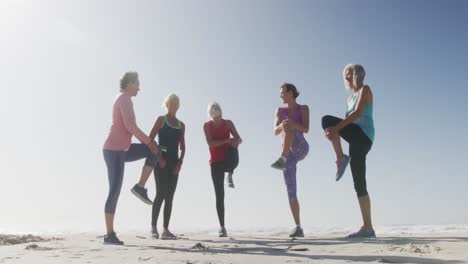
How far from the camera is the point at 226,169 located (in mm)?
7426

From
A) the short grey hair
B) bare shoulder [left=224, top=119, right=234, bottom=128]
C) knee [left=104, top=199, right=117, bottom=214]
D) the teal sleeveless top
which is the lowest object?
knee [left=104, top=199, right=117, bottom=214]

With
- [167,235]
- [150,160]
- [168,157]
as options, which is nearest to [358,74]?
[150,160]

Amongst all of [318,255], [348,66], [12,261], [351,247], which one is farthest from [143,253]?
[348,66]

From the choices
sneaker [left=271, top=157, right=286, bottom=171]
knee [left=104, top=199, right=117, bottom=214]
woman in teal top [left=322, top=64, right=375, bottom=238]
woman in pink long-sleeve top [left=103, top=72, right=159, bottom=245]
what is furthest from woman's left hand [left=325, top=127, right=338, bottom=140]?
knee [left=104, top=199, right=117, bottom=214]

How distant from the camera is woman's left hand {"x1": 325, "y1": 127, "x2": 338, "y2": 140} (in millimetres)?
5750

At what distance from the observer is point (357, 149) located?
5.73 metres

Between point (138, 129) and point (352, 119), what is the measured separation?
302cm

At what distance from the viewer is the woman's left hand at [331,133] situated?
5.75 meters

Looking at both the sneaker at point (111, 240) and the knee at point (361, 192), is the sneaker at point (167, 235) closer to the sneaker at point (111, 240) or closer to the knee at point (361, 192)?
the sneaker at point (111, 240)

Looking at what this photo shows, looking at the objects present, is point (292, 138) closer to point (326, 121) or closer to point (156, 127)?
point (326, 121)

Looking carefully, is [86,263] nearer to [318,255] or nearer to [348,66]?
A: [318,255]

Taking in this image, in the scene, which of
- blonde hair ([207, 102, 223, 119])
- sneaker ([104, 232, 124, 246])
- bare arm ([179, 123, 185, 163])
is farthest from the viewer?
blonde hair ([207, 102, 223, 119])

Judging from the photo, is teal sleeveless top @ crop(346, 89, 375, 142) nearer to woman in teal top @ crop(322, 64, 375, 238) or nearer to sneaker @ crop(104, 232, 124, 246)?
woman in teal top @ crop(322, 64, 375, 238)

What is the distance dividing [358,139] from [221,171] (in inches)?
105
